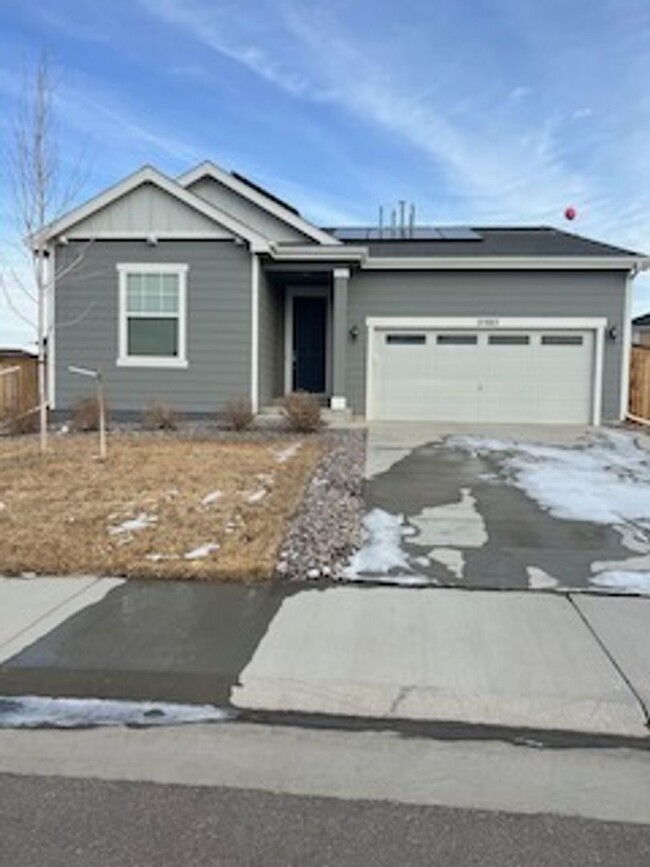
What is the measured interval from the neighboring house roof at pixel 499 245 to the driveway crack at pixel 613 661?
43.5 ft

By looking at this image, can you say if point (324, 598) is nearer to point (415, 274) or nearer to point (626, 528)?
point (626, 528)

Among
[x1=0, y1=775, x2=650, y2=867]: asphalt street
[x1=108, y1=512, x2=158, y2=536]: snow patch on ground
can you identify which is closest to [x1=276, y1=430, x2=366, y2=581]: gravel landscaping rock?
[x1=108, y1=512, x2=158, y2=536]: snow patch on ground

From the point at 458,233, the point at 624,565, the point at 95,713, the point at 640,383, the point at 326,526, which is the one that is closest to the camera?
the point at 95,713

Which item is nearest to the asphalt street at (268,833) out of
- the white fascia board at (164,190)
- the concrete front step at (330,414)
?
the concrete front step at (330,414)

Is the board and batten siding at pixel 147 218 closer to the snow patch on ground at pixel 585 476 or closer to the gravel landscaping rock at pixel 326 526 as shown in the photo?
the snow patch on ground at pixel 585 476

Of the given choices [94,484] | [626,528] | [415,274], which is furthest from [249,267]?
[626,528]

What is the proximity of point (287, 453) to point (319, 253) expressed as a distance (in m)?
6.11

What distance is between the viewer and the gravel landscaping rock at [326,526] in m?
6.15

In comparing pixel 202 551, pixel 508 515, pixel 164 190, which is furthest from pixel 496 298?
pixel 202 551

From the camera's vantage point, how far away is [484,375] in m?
17.9

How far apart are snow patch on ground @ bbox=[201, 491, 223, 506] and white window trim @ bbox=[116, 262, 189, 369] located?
309 inches

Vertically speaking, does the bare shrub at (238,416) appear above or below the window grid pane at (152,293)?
below

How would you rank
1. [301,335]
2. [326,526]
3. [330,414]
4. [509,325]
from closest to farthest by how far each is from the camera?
[326,526]
[330,414]
[509,325]
[301,335]

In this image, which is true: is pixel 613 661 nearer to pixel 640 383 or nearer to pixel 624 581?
pixel 624 581
